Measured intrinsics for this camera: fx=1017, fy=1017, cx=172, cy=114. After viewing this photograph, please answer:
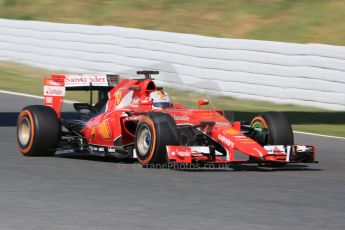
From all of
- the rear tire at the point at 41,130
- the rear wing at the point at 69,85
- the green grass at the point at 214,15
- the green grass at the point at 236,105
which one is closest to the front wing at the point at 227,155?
the green grass at the point at 236,105

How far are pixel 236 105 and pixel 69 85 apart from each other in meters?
7.07

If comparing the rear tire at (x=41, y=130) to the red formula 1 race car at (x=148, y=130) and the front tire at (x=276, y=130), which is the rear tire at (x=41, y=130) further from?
the front tire at (x=276, y=130)

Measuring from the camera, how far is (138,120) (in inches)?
465

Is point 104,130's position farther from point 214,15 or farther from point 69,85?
point 214,15

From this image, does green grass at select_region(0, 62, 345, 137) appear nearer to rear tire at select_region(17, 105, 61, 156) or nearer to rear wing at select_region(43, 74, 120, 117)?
rear wing at select_region(43, 74, 120, 117)

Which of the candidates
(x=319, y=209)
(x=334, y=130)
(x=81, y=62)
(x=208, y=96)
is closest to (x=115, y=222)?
(x=319, y=209)

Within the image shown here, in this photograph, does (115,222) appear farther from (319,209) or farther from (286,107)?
(286,107)

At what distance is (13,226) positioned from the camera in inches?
298

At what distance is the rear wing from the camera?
1301cm

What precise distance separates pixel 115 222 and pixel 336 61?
11.3 m

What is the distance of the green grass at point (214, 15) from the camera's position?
2267 cm

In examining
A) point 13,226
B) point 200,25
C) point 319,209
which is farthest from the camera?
point 200,25

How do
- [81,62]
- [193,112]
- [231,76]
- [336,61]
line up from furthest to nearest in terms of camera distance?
[81,62]
[231,76]
[336,61]
[193,112]

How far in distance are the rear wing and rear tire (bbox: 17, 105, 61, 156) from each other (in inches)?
25.4
